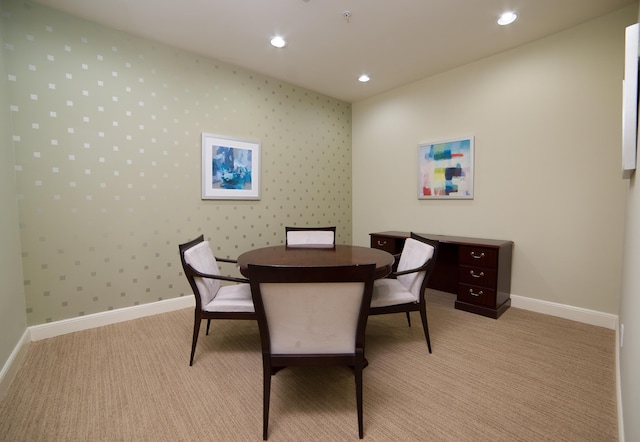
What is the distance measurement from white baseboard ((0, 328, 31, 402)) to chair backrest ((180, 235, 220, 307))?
1234 millimetres

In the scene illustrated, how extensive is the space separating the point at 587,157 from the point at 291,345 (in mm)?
3283

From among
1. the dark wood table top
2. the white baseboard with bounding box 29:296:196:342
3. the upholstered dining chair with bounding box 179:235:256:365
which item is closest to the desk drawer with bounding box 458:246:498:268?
the dark wood table top

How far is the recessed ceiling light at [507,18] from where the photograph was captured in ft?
8.51

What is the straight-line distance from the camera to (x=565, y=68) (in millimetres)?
2898

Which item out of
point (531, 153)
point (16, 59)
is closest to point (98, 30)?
point (16, 59)

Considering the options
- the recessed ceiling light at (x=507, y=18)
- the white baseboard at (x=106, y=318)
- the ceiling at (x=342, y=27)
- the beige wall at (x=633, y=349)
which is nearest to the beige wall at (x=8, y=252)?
the white baseboard at (x=106, y=318)

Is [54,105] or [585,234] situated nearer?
[54,105]

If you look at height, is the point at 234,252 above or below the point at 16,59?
below

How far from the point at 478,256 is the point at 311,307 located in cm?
240

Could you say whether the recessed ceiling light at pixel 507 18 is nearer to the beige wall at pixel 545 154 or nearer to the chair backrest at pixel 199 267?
the beige wall at pixel 545 154

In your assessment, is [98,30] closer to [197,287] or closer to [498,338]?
[197,287]

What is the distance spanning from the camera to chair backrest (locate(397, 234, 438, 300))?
7.34 feet

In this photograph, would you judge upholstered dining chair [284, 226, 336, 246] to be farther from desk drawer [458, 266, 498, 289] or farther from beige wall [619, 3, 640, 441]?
beige wall [619, 3, 640, 441]

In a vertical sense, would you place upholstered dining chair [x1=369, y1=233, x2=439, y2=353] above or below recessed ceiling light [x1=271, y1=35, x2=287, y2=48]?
below
